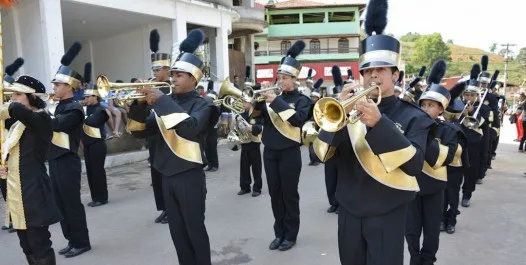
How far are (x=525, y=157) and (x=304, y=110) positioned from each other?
957 cm

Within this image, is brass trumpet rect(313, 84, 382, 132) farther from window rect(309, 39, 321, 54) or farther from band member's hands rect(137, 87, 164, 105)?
window rect(309, 39, 321, 54)

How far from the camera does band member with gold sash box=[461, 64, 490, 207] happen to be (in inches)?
252

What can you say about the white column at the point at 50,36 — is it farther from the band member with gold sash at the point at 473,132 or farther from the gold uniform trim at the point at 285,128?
the band member with gold sash at the point at 473,132

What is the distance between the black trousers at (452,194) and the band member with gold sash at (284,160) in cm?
204

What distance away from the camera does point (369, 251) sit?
2.38m

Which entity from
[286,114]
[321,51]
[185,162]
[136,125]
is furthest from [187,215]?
[321,51]

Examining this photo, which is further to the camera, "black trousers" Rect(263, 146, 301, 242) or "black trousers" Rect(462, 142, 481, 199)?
"black trousers" Rect(462, 142, 481, 199)

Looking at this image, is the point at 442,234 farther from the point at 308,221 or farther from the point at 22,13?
the point at 22,13

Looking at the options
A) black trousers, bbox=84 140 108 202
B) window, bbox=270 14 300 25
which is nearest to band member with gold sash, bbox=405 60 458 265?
black trousers, bbox=84 140 108 202

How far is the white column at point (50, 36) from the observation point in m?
9.45

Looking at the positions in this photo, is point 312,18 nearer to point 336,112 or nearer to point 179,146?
point 179,146

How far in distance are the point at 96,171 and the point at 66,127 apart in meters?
2.58

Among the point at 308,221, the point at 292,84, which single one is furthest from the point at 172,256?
the point at 292,84

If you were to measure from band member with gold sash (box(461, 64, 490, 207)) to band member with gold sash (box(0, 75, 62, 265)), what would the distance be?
581 centimetres
